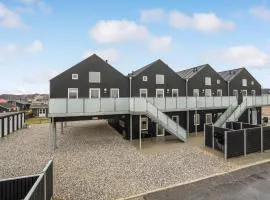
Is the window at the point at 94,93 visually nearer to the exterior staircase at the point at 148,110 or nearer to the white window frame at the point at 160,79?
the exterior staircase at the point at 148,110

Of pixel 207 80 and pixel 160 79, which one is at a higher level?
pixel 207 80

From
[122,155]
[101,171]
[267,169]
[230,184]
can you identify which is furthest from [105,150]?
[267,169]

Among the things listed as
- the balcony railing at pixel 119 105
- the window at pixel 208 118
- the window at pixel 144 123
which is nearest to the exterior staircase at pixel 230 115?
the balcony railing at pixel 119 105

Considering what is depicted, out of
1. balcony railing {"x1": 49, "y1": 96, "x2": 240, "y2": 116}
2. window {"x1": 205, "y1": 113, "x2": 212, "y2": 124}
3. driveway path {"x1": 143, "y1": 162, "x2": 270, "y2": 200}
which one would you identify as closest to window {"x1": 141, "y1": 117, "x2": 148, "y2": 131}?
balcony railing {"x1": 49, "y1": 96, "x2": 240, "y2": 116}

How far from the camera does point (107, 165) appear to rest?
44.6 ft

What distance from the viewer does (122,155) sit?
15766mm

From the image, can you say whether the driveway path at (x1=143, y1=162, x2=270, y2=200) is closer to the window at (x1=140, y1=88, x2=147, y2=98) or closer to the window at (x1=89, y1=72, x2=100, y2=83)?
the window at (x1=140, y1=88, x2=147, y2=98)

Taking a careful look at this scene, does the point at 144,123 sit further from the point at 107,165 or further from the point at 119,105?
the point at 107,165

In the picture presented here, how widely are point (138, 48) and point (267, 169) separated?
2263 centimetres

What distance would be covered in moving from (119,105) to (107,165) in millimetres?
6675

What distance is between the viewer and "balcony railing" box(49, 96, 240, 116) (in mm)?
16828

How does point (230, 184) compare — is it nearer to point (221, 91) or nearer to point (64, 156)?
point (64, 156)

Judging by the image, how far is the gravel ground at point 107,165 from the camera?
1039 centimetres

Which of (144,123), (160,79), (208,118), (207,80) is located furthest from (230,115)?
(144,123)
